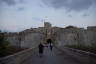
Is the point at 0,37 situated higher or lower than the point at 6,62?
higher

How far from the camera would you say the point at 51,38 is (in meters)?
104

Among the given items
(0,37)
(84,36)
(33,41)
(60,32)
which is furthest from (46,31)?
(0,37)

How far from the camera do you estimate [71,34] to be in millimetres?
79188

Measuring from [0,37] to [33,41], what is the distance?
62993 mm

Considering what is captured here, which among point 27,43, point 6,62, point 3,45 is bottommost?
point 27,43

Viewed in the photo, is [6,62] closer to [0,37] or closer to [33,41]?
[0,37]

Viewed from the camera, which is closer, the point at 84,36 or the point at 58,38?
the point at 84,36

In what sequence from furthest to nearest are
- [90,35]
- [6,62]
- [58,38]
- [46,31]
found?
[46,31] < [58,38] < [90,35] < [6,62]

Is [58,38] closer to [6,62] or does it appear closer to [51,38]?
[51,38]

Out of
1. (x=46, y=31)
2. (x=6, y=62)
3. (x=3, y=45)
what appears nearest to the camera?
(x=6, y=62)

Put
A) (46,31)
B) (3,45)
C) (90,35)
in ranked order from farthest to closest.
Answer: (46,31) < (90,35) < (3,45)

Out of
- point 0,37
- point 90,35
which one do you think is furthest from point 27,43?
point 0,37

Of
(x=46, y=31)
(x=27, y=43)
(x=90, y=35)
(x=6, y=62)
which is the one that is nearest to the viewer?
(x=6, y=62)

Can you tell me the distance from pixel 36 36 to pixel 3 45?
216 ft
